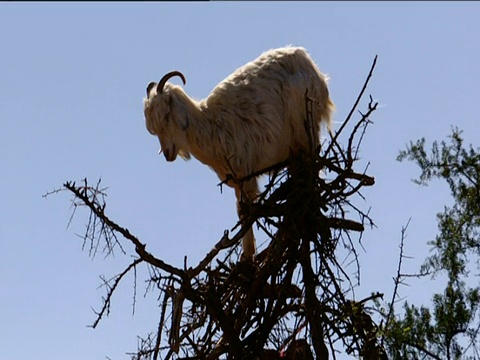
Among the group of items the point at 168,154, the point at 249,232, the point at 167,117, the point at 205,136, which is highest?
the point at 167,117

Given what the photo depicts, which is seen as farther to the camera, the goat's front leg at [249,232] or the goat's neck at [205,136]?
the goat's neck at [205,136]

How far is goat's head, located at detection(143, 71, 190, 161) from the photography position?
36.8 feet

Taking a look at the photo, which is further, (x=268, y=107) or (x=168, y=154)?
(x=268, y=107)

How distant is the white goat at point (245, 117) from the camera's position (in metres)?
11.3

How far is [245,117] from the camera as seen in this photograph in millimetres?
11391

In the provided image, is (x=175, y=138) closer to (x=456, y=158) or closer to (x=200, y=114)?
(x=200, y=114)

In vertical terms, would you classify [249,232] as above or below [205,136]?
below

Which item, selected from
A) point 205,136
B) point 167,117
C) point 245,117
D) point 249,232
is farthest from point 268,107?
point 249,232

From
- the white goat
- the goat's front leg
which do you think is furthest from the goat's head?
the goat's front leg

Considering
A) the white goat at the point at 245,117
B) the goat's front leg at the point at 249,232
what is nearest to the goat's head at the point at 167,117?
the white goat at the point at 245,117

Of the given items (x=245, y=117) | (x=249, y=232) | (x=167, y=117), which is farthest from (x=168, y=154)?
(x=249, y=232)

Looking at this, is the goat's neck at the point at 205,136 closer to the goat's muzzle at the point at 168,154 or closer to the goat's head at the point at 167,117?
the goat's head at the point at 167,117

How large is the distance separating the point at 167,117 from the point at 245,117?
674 mm

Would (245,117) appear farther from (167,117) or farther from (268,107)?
(167,117)
